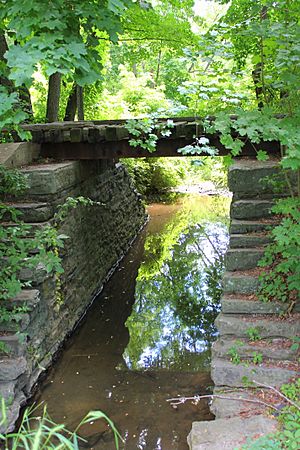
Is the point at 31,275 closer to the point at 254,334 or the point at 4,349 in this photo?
the point at 4,349

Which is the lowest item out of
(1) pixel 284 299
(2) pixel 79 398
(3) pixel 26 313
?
(2) pixel 79 398

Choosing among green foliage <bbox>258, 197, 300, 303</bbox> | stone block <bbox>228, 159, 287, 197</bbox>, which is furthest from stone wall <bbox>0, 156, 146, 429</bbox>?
green foliage <bbox>258, 197, 300, 303</bbox>

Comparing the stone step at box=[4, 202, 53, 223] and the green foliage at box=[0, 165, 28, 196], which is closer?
the green foliage at box=[0, 165, 28, 196]

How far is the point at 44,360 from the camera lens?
5.32 meters

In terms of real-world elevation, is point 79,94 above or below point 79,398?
above

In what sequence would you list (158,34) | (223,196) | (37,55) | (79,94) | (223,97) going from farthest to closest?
(223,196) → (79,94) → (158,34) → (223,97) → (37,55)

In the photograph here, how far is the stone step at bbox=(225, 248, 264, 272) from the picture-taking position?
15.3ft

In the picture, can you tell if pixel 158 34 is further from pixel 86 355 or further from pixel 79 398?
pixel 79 398

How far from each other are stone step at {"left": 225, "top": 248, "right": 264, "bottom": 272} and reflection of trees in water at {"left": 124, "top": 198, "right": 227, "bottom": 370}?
152 cm

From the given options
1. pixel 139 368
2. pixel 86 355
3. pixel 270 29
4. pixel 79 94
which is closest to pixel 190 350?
pixel 139 368

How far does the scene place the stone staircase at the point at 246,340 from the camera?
3.28m

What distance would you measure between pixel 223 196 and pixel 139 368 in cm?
1344

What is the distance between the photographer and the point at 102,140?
22.4 feet

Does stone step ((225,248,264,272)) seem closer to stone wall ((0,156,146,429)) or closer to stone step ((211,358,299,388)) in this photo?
stone step ((211,358,299,388))
